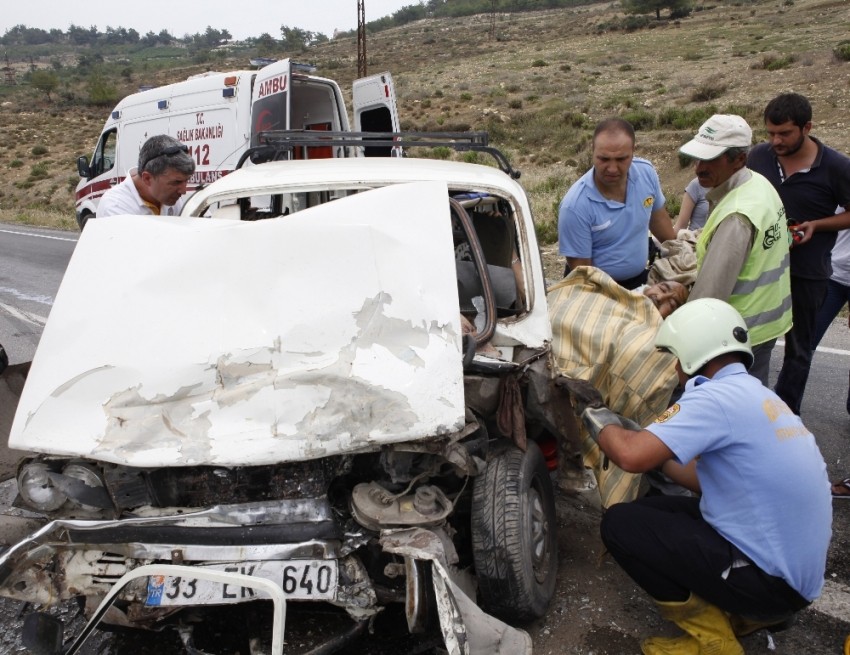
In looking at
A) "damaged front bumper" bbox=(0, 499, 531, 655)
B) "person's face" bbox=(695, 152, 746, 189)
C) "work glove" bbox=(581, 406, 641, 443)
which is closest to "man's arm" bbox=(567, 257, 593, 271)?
"person's face" bbox=(695, 152, 746, 189)

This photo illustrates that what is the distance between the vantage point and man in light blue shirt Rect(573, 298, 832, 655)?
8.07 feet

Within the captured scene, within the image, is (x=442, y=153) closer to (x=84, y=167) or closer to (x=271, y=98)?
(x=84, y=167)

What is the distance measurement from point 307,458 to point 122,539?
0.69 metres

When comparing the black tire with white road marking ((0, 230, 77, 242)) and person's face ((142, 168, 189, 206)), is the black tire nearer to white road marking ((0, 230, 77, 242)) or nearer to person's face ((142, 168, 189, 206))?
person's face ((142, 168, 189, 206))

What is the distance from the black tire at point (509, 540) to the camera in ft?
8.86

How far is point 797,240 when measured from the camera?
13.2ft

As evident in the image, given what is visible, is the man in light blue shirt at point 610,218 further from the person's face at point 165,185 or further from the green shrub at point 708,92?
the green shrub at point 708,92

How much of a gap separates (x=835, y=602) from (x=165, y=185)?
13.1 feet

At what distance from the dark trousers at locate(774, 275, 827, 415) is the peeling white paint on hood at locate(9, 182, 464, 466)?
2211 mm

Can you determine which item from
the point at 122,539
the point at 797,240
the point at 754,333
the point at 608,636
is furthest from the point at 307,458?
the point at 797,240

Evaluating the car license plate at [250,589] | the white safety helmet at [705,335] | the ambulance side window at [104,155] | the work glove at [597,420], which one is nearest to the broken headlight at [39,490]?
the car license plate at [250,589]

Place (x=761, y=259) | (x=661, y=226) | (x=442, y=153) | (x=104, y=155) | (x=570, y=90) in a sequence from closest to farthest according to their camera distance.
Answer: (x=761, y=259) → (x=661, y=226) → (x=104, y=155) → (x=442, y=153) → (x=570, y=90)

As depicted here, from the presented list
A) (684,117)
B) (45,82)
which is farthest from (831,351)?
(45,82)

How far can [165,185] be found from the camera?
4.39 metres
